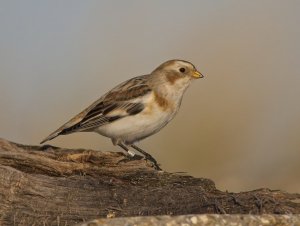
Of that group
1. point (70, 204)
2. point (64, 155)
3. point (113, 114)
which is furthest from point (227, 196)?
point (113, 114)

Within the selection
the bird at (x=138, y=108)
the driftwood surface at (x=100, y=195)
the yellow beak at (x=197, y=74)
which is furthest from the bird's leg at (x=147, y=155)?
the driftwood surface at (x=100, y=195)

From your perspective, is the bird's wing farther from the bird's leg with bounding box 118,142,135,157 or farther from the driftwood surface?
the driftwood surface

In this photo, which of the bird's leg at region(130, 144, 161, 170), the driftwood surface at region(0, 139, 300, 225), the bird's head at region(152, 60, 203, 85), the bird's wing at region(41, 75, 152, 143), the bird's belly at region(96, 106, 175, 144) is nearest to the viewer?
the driftwood surface at region(0, 139, 300, 225)

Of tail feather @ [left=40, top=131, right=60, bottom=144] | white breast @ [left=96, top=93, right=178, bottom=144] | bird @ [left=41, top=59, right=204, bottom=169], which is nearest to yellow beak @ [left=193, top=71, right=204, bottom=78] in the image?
bird @ [left=41, top=59, right=204, bottom=169]

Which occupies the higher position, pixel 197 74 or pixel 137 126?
pixel 197 74

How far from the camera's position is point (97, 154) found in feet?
29.8

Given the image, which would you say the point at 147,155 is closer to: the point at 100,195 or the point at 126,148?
the point at 126,148

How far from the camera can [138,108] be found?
9.93 m

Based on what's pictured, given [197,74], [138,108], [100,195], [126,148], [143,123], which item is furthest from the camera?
[197,74]

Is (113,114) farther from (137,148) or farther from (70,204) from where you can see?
(70,204)

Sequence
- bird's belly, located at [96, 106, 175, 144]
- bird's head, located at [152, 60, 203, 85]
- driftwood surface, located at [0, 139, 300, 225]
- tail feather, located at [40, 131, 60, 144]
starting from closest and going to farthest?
driftwood surface, located at [0, 139, 300, 225]
bird's belly, located at [96, 106, 175, 144]
tail feather, located at [40, 131, 60, 144]
bird's head, located at [152, 60, 203, 85]

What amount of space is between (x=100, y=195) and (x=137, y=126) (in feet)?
7.54

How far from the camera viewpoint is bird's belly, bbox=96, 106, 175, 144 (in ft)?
32.2

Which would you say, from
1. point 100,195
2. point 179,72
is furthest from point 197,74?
point 100,195
